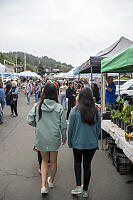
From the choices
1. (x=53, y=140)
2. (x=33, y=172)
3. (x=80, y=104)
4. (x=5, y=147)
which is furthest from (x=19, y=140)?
(x=80, y=104)

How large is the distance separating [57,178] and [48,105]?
5.43 feet

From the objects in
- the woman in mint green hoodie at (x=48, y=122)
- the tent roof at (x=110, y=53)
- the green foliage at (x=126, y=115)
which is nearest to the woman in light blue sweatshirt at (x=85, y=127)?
the woman in mint green hoodie at (x=48, y=122)

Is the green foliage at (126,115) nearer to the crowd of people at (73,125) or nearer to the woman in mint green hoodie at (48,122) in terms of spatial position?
the crowd of people at (73,125)

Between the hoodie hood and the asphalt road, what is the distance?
4.71ft

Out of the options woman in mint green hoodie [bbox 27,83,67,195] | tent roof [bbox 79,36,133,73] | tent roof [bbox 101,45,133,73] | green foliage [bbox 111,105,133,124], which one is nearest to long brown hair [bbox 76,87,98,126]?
woman in mint green hoodie [bbox 27,83,67,195]

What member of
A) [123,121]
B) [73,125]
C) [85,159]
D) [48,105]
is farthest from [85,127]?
[123,121]

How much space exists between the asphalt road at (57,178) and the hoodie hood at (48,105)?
4.71ft

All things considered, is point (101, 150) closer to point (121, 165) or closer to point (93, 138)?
point (121, 165)

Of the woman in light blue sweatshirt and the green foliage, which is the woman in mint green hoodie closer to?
the woman in light blue sweatshirt

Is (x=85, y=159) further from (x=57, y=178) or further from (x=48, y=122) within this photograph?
(x=57, y=178)

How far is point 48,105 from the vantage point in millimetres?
2854

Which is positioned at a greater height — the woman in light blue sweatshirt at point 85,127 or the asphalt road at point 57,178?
the woman in light blue sweatshirt at point 85,127

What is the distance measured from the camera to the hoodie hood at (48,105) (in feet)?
9.23

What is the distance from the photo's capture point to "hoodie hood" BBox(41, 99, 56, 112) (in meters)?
2.81
